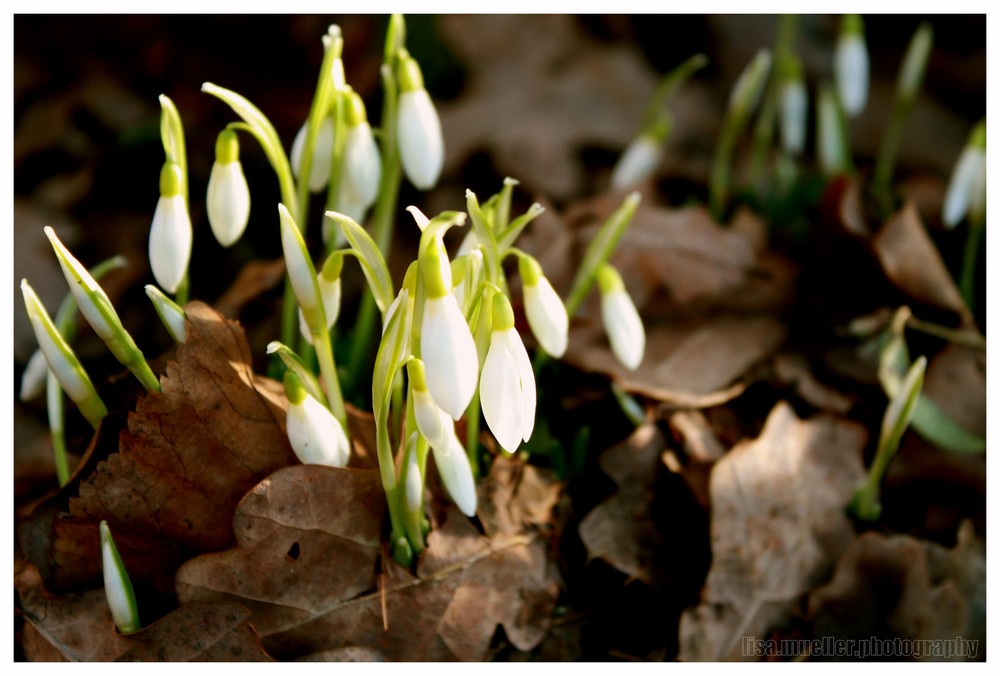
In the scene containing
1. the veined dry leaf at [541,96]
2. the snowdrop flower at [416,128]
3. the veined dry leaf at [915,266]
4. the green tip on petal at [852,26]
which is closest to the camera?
the snowdrop flower at [416,128]

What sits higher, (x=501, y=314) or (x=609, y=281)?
(x=501, y=314)

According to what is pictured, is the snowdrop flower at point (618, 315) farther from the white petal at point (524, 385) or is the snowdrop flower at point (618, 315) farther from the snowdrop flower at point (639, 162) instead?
the snowdrop flower at point (639, 162)

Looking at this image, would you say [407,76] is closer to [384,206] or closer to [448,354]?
[384,206]

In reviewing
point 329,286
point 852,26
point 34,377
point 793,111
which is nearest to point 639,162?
point 793,111

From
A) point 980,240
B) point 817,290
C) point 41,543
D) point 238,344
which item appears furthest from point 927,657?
point 41,543

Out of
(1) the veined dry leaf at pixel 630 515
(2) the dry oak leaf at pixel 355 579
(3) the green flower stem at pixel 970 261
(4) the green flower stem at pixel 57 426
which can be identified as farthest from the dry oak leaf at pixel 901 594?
(4) the green flower stem at pixel 57 426

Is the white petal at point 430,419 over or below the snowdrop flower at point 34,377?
over

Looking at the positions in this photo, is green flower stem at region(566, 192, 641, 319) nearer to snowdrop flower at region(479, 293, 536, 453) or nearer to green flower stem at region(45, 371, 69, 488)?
snowdrop flower at region(479, 293, 536, 453)
